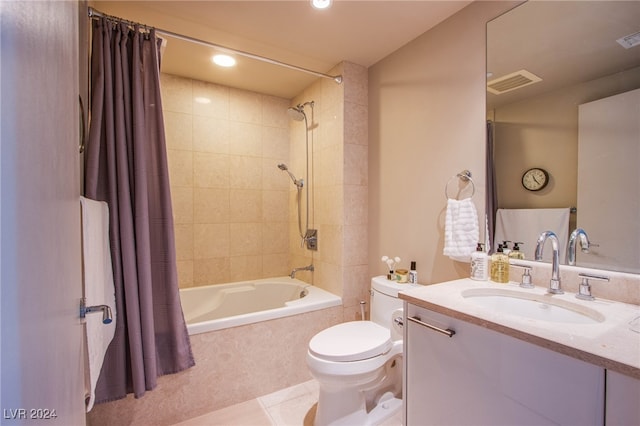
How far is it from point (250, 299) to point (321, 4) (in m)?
2.33

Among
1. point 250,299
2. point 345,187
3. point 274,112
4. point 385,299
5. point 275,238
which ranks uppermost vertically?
point 274,112

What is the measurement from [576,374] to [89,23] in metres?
2.42

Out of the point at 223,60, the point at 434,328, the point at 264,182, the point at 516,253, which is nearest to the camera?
the point at 434,328

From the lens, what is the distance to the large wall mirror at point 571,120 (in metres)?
1.08

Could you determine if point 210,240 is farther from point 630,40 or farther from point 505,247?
point 630,40

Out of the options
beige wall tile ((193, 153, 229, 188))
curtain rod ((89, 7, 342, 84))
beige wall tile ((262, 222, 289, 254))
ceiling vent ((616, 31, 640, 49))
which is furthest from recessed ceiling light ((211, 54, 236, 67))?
ceiling vent ((616, 31, 640, 49))

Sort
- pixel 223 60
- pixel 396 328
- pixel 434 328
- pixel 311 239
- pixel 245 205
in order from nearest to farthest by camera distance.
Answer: pixel 434 328, pixel 396 328, pixel 223 60, pixel 311 239, pixel 245 205

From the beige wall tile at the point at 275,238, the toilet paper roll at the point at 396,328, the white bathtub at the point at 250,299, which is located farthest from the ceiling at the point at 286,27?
the white bathtub at the point at 250,299

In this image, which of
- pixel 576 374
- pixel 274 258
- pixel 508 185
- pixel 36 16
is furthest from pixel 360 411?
pixel 36 16

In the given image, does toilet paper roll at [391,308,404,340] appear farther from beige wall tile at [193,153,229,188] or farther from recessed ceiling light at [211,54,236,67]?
recessed ceiling light at [211,54,236,67]

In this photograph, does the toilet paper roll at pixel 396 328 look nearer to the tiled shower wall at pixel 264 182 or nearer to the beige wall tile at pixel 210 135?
the tiled shower wall at pixel 264 182

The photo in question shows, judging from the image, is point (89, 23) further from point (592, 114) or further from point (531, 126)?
point (592, 114)

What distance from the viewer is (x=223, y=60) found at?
2.24m

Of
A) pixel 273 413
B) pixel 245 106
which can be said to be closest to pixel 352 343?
pixel 273 413
